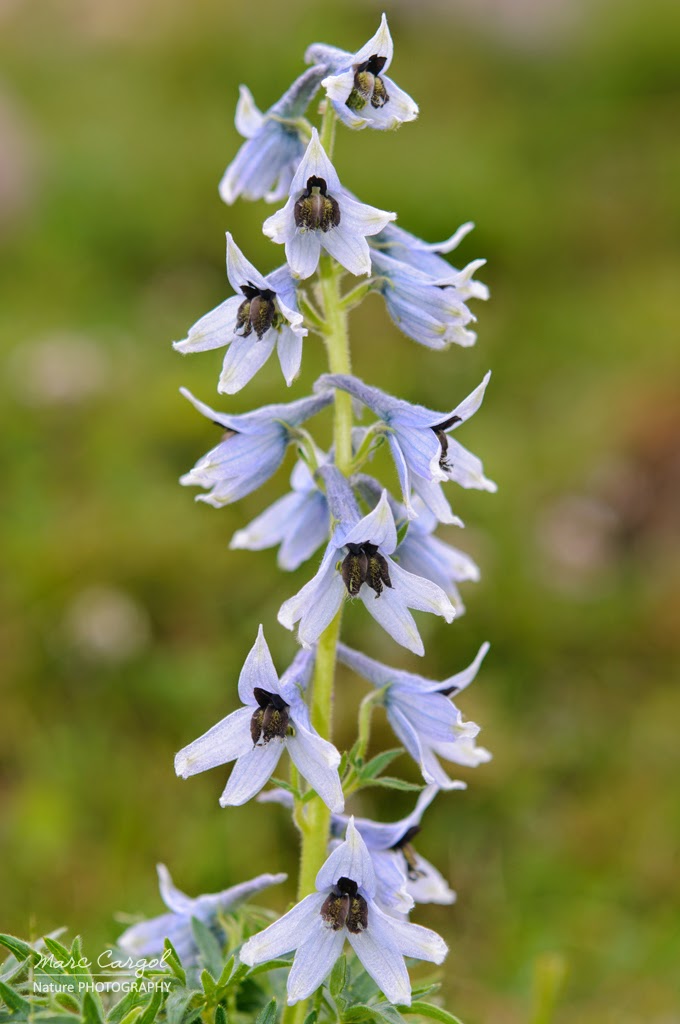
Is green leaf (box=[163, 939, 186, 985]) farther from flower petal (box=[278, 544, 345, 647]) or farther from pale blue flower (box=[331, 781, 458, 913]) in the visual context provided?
flower petal (box=[278, 544, 345, 647])

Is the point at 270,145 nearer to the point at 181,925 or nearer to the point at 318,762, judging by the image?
the point at 318,762

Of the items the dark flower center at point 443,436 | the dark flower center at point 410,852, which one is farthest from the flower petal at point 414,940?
the dark flower center at point 443,436

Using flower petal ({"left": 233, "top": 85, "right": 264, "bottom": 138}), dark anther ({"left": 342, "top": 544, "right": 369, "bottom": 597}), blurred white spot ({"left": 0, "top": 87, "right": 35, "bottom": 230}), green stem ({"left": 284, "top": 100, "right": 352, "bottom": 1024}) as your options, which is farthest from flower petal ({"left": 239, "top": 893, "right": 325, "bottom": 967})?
blurred white spot ({"left": 0, "top": 87, "right": 35, "bottom": 230})

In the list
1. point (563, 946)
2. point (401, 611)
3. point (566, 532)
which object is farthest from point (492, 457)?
point (401, 611)

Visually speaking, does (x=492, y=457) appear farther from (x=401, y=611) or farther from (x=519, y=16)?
(x=519, y=16)

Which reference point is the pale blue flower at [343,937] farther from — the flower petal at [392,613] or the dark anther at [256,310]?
the dark anther at [256,310]
